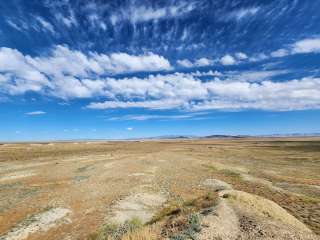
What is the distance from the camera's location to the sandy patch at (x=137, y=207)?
56.6ft

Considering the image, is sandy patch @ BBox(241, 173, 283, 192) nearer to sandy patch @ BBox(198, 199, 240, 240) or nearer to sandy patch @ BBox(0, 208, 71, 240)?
sandy patch @ BBox(198, 199, 240, 240)

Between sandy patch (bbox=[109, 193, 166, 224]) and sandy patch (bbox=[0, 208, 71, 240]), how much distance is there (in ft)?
10.6

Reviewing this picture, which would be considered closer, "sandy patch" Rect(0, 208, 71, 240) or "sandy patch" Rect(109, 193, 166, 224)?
"sandy patch" Rect(0, 208, 71, 240)

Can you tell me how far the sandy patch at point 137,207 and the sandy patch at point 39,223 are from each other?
3231mm

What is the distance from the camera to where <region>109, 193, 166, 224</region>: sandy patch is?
56.6ft

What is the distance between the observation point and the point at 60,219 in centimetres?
1705

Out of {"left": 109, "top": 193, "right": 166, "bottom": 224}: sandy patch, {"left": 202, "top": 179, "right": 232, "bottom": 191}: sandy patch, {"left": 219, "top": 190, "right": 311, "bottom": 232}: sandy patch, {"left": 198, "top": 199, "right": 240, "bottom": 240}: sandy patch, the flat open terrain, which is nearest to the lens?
{"left": 198, "top": 199, "right": 240, "bottom": 240}: sandy patch

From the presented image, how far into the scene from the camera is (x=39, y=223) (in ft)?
53.2

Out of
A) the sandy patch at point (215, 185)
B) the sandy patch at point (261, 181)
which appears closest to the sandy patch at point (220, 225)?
the sandy patch at point (215, 185)

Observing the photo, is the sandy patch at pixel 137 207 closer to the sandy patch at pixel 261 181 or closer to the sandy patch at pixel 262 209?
the sandy patch at pixel 262 209

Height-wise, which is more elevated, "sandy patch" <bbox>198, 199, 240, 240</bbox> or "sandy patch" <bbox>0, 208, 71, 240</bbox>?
"sandy patch" <bbox>198, 199, 240, 240</bbox>

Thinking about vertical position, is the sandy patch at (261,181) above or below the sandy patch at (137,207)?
above

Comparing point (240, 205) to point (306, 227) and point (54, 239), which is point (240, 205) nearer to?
point (306, 227)

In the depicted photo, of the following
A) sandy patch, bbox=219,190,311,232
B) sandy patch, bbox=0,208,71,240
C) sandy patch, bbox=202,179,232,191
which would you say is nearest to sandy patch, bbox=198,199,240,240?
sandy patch, bbox=219,190,311,232
